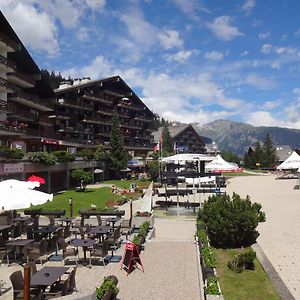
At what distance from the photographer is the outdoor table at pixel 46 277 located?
10.8m

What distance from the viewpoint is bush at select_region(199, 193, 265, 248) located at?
19.2 m

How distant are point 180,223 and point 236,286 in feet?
41.8

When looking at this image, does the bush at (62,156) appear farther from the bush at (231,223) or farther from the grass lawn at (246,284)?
the grass lawn at (246,284)

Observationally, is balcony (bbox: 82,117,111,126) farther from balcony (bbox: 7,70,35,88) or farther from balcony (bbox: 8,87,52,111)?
balcony (bbox: 7,70,35,88)

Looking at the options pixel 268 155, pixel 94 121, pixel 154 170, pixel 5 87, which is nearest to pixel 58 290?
pixel 5 87

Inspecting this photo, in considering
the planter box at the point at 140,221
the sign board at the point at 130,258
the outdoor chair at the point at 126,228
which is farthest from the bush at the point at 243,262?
the planter box at the point at 140,221

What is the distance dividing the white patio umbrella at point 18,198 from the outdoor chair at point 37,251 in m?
1.77

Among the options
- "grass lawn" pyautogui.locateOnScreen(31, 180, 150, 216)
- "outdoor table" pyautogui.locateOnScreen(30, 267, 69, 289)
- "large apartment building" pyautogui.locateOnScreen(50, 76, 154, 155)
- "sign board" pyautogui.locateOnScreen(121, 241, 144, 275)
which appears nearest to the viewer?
"outdoor table" pyautogui.locateOnScreen(30, 267, 69, 289)

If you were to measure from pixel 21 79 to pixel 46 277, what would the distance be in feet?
147

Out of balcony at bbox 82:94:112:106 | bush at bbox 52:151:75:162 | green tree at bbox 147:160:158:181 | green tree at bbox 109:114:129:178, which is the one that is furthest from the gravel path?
balcony at bbox 82:94:112:106

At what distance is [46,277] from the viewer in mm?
11305

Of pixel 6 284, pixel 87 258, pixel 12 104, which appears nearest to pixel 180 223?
pixel 87 258

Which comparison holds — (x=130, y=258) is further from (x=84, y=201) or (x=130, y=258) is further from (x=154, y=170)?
(x=154, y=170)

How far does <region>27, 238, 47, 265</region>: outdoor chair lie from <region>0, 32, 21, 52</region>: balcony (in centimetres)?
3486
